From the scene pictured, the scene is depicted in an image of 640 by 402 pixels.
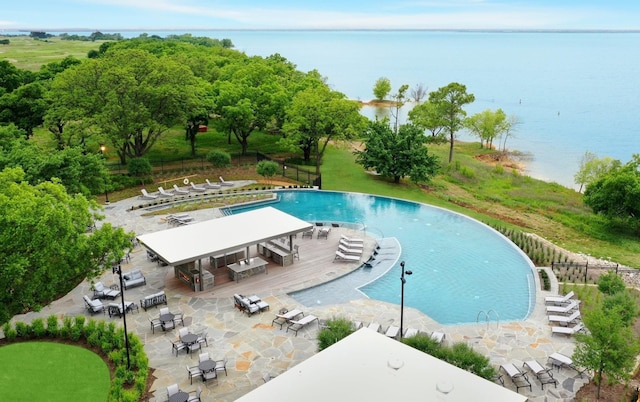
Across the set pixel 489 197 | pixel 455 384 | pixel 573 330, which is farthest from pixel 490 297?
pixel 489 197

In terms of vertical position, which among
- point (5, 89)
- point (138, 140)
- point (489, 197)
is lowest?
point (489, 197)

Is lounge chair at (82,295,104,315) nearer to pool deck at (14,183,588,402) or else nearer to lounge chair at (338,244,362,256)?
pool deck at (14,183,588,402)

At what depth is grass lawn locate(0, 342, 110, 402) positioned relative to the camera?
13.2 metres

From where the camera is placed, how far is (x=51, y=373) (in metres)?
14.1

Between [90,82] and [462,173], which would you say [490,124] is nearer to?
[462,173]

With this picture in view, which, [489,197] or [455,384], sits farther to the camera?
[489,197]

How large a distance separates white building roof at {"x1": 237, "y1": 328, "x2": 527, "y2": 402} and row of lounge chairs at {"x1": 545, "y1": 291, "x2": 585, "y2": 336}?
6379 millimetres

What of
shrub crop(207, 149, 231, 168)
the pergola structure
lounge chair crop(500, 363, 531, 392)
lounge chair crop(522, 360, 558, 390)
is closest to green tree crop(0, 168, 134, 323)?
the pergola structure

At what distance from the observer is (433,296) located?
66.2 feet

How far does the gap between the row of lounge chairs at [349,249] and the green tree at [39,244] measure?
10305 millimetres

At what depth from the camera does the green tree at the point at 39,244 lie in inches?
510

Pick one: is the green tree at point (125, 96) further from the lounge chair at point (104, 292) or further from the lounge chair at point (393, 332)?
the lounge chair at point (393, 332)

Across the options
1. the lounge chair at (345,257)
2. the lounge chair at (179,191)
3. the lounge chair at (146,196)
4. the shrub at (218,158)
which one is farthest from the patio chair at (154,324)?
the shrub at (218,158)

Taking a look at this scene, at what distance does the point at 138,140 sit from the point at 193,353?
25.9 m
